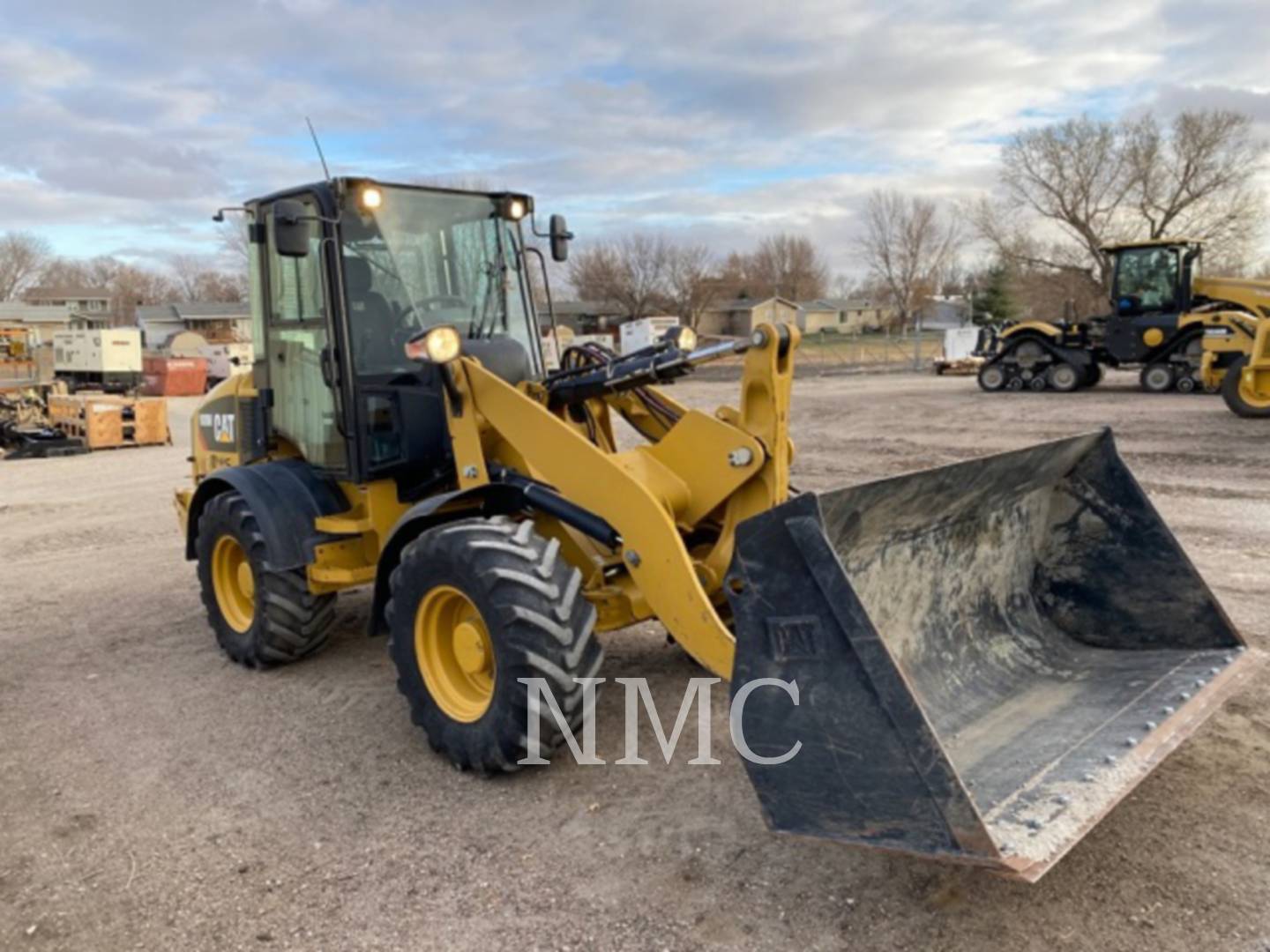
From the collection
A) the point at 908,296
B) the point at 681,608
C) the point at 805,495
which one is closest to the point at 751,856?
the point at 681,608

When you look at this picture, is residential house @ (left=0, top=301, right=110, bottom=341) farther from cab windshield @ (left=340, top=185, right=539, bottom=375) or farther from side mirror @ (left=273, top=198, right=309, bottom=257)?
side mirror @ (left=273, top=198, right=309, bottom=257)

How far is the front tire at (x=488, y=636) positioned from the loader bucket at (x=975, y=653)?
0.89 meters

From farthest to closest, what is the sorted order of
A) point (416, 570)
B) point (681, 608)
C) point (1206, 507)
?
point (1206, 507) < point (416, 570) < point (681, 608)

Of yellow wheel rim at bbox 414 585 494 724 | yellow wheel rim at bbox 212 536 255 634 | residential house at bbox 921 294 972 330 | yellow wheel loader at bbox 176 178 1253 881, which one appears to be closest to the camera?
yellow wheel loader at bbox 176 178 1253 881

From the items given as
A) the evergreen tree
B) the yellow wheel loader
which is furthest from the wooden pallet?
the evergreen tree

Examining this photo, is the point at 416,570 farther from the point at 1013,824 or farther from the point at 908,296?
the point at 908,296

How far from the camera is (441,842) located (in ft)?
11.6

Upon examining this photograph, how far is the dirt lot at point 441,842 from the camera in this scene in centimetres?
295

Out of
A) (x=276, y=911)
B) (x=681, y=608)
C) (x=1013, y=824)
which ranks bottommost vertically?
(x=276, y=911)

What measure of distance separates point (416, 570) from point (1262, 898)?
10.0ft

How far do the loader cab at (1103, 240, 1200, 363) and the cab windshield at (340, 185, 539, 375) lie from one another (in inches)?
754

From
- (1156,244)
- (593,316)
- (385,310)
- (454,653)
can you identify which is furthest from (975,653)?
(593,316)

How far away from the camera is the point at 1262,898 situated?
2.92 meters

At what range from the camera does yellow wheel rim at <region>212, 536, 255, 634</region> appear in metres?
5.50
